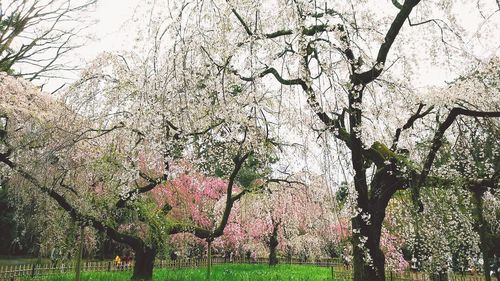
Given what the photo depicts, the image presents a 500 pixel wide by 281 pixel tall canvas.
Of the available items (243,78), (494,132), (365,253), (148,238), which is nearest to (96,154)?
(148,238)

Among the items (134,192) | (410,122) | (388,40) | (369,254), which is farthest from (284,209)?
(388,40)

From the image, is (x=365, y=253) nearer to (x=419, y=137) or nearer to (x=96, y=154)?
(x=419, y=137)

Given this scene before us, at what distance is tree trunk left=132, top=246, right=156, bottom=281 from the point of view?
27.8ft

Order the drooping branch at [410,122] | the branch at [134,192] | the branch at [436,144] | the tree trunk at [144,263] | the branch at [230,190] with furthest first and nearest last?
1. the tree trunk at [144,263]
2. the branch at [134,192]
3. the branch at [230,190]
4. the drooping branch at [410,122]
5. the branch at [436,144]

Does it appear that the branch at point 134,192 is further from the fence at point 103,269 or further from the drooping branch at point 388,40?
the drooping branch at point 388,40

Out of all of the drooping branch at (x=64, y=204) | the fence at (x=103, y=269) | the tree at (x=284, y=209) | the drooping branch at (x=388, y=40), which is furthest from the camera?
the tree at (x=284, y=209)

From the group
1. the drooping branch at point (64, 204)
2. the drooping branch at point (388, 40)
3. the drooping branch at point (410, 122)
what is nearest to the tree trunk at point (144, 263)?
the drooping branch at point (64, 204)

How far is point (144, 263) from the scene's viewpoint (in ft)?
28.3

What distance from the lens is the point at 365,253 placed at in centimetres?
514

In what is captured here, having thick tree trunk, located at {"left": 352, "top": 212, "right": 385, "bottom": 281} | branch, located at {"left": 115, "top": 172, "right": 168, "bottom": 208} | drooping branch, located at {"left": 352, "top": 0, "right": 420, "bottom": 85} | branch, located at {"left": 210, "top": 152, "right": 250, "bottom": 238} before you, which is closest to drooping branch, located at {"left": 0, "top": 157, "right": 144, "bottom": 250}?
branch, located at {"left": 115, "top": 172, "right": 168, "bottom": 208}

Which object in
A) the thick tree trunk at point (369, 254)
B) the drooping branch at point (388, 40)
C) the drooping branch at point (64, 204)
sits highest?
the drooping branch at point (388, 40)

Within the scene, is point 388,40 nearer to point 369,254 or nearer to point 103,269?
point 369,254

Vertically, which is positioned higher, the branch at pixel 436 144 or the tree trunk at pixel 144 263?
the branch at pixel 436 144

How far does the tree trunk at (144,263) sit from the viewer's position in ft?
27.8
